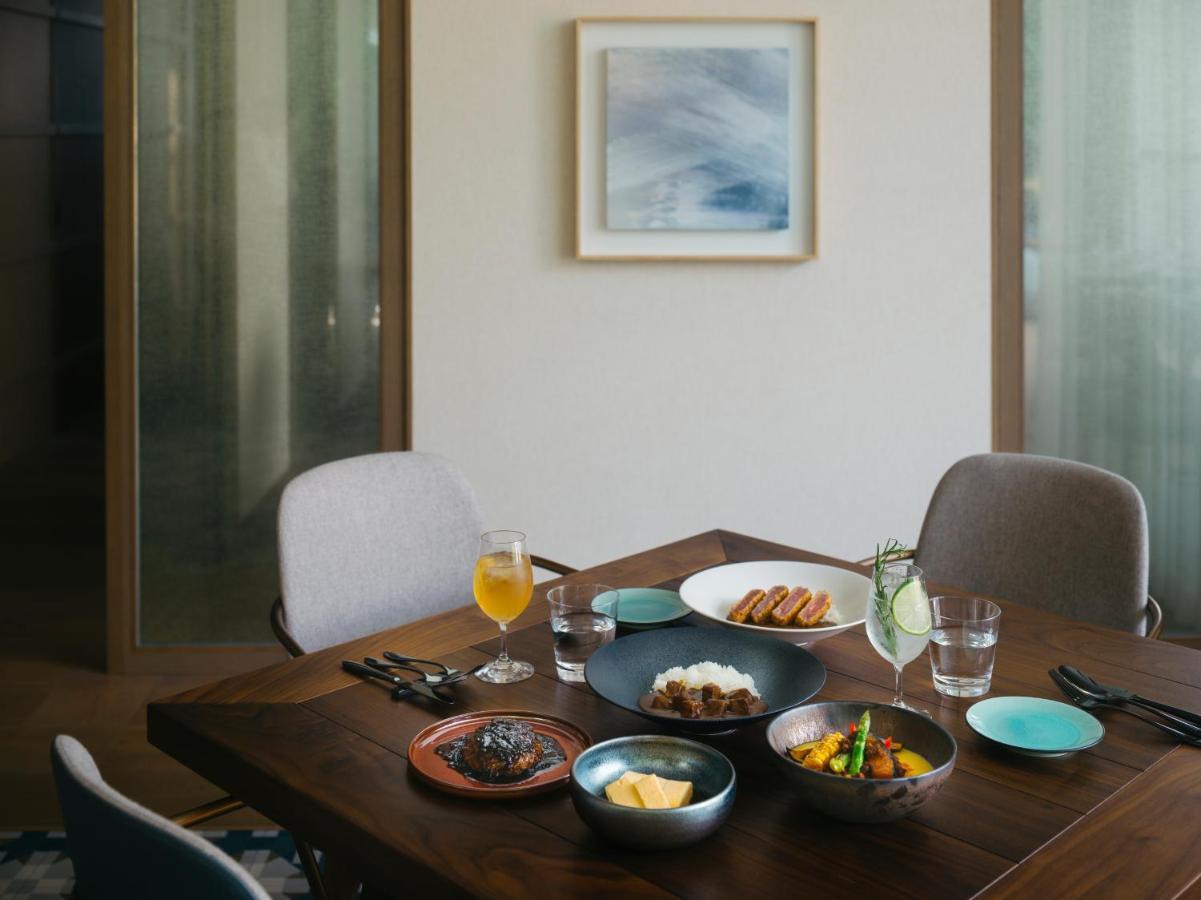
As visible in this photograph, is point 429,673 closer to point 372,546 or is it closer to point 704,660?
point 704,660

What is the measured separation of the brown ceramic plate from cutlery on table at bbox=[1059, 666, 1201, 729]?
62 cm

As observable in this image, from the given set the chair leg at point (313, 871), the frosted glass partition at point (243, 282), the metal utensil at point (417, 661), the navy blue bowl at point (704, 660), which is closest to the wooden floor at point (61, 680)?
the frosted glass partition at point (243, 282)

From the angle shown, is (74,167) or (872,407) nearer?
(872,407)

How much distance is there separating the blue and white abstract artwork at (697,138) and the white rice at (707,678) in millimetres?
2153

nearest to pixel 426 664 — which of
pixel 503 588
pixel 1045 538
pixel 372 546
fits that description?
pixel 503 588

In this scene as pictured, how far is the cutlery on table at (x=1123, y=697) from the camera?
1.44 meters

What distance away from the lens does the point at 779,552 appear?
2160mm

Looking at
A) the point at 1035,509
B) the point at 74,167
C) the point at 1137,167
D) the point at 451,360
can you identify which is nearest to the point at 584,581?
the point at 1035,509

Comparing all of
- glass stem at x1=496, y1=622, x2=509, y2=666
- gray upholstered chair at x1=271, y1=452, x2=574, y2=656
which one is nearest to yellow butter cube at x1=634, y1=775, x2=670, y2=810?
glass stem at x1=496, y1=622, x2=509, y2=666

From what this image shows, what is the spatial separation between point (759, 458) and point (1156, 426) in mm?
1148

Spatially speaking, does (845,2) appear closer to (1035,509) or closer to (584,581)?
(1035,509)

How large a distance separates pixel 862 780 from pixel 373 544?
4.27 ft

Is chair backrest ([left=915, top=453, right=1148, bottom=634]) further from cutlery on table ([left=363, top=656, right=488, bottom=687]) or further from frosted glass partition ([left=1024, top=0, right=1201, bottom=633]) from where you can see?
frosted glass partition ([left=1024, top=0, right=1201, bottom=633])

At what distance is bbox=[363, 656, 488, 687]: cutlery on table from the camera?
5.14ft
